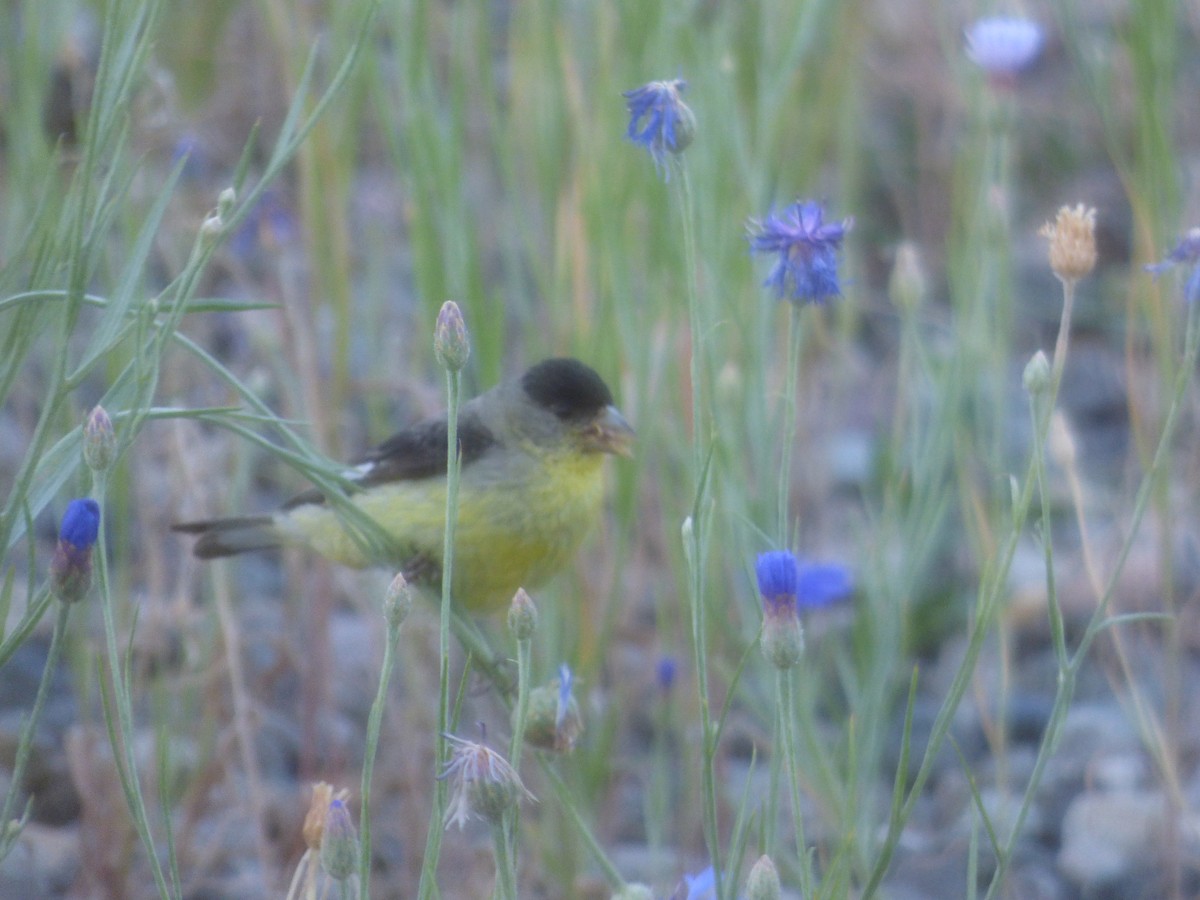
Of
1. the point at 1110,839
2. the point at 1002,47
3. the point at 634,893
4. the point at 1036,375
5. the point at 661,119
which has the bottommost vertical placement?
the point at 1110,839

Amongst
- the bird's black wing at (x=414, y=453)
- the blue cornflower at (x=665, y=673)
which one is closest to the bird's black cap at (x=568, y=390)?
the bird's black wing at (x=414, y=453)

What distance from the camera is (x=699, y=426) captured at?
5.23 feet

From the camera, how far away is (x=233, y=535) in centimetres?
289

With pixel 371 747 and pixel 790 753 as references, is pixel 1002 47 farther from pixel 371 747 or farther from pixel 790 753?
pixel 371 747

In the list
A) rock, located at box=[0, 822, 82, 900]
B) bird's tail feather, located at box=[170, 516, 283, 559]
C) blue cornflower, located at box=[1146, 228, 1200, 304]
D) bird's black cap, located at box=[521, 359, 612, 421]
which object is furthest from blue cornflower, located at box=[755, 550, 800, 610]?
rock, located at box=[0, 822, 82, 900]

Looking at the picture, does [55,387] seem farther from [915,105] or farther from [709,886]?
[915,105]

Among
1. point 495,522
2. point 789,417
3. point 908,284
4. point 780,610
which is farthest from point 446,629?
point 908,284

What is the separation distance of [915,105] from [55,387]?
5088 millimetres

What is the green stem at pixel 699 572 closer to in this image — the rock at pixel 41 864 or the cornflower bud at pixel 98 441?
the cornflower bud at pixel 98 441

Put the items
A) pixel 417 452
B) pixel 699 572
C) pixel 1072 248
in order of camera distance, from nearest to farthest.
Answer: pixel 699 572, pixel 1072 248, pixel 417 452

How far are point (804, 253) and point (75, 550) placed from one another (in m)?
0.84

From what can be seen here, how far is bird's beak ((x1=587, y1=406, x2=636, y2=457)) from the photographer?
2816 mm

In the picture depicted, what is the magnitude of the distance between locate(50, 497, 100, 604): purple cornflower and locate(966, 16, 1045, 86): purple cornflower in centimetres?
Answer: 193

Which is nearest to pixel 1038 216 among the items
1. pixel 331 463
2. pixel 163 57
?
pixel 163 57
